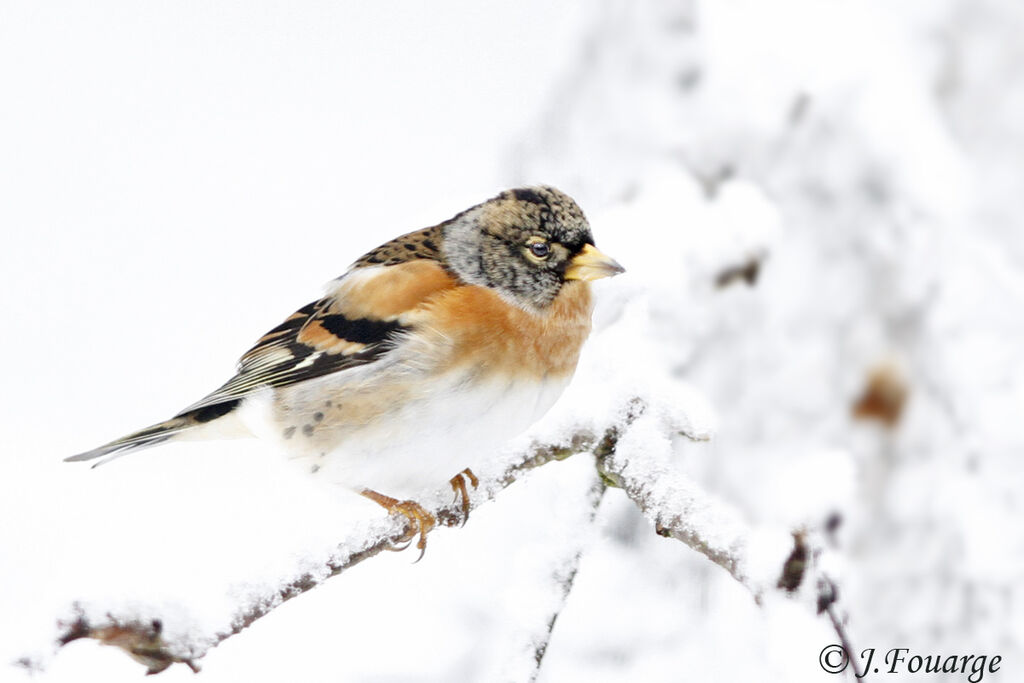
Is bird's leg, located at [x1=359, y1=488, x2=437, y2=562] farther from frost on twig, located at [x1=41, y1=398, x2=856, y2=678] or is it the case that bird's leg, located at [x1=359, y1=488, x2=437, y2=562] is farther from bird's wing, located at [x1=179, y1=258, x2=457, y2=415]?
bird's wing, located at [x1=179, y1=258, x2=457, y2=415]

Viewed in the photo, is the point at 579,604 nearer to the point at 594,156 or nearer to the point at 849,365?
the point at 849,365

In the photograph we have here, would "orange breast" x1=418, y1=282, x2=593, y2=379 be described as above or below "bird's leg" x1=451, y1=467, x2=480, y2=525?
above

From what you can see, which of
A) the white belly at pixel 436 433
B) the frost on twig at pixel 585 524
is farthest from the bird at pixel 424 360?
the frost on twig at pixel 585 524

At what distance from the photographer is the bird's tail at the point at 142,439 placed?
1.94 m

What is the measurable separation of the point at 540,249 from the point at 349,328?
0.44m

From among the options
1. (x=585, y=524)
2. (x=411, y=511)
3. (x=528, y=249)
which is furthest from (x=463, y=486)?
(x=528, y=249)

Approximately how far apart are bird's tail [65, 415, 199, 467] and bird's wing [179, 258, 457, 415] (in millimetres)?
28

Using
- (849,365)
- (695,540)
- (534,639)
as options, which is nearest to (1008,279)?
(849,365)

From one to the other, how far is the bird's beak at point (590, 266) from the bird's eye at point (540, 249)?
0.06 meters

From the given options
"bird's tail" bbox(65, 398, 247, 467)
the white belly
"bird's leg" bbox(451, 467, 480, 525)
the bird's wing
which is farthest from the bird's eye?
"bird's tail" bbox(65, 398, 247, 467)

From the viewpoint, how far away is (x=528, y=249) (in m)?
2.13

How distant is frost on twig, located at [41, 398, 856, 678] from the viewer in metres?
1.50

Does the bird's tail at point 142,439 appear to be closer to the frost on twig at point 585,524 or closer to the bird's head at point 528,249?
the frost on twig at point 585,524

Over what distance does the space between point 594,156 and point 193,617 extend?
1.98 metres
